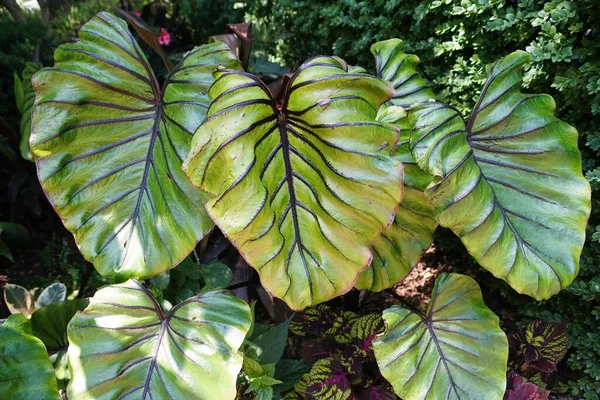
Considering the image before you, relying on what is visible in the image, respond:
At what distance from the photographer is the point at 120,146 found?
1122 millimetres

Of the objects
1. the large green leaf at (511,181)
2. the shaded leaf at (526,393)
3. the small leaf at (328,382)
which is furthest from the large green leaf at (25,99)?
the shaded leaf at (526,393)

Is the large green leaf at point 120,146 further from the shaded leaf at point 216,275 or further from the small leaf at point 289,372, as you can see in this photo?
the small leaf at point 289,372

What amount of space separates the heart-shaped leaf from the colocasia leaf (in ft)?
2.72

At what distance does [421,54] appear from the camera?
175 centimetres

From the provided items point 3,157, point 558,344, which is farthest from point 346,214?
point 3,157

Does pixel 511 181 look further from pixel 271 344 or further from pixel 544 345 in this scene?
pixel 271 344

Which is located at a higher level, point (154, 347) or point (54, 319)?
point (154, 347)

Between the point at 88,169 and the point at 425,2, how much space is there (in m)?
1.24

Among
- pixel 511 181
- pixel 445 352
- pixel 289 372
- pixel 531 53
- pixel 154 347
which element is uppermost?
pixel 531 53

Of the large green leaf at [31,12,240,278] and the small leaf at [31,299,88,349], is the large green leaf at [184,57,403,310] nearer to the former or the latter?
the large green leaf at [31,12,240,278]

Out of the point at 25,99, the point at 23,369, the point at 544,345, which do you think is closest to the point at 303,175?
the point at 23,369

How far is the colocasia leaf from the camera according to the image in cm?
128

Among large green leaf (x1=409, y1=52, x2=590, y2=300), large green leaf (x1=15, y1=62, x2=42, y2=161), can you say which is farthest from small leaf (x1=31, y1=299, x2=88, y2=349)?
large green leaf (x1=409, y1=52, x2=590, y2=300)

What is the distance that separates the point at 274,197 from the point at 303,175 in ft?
0.26
